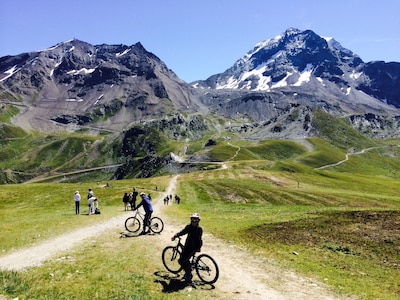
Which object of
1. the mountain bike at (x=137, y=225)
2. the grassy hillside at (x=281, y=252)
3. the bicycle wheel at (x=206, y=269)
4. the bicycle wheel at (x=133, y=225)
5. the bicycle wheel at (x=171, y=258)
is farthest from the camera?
the bicycle wheel at (x=133, y=225)

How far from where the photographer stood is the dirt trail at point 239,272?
58.1 ft

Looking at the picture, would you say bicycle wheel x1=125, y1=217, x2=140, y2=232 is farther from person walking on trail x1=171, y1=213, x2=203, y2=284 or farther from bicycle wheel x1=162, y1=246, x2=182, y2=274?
person walking on trail x1=171, y1=213, x2=203, y2=284

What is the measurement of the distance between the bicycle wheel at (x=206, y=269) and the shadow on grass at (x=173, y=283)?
0.35 m

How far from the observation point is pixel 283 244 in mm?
28969

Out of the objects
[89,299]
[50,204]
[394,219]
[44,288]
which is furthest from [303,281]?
[50,204]

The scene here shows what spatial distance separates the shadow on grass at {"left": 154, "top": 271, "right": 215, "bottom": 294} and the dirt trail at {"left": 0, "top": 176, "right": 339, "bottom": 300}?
31.4 inches

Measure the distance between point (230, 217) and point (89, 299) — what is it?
31.8 meters

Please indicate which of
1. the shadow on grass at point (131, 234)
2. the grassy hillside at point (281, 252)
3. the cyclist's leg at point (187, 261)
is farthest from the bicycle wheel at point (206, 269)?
the shadow on grass at point (131, 234)

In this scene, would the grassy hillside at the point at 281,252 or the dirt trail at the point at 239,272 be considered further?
the dirt trail at the point at 239,272

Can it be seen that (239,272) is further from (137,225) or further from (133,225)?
(133,225)

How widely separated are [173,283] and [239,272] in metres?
4.66

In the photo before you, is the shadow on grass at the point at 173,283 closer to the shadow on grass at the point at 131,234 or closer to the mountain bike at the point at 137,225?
the shadow on grass at the point at 131,234

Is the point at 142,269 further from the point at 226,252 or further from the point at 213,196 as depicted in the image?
the point at 213,196

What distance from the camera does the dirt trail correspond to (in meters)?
17.7
